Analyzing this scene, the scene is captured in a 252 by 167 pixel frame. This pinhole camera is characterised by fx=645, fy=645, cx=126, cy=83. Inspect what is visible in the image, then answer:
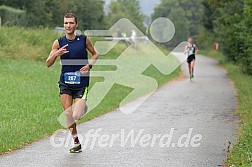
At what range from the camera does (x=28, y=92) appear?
61.7ft

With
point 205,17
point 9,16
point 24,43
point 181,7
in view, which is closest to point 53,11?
point 9,16

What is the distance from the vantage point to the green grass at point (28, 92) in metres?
12.2

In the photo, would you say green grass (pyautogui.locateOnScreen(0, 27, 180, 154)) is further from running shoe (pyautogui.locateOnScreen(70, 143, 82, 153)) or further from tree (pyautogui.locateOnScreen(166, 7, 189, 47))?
tree (pyautogui.locateOnScreen(166, 7, 189, 47))

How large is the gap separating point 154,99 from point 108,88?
116 inches

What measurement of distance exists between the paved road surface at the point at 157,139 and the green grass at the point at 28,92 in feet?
1.70

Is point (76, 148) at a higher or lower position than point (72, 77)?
lower

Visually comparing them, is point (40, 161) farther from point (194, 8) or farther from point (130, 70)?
point (194, 8)

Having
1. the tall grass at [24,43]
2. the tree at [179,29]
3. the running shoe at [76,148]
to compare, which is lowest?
the tree at [179,29]

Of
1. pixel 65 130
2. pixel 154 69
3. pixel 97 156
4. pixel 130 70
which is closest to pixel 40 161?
pixel 97 156

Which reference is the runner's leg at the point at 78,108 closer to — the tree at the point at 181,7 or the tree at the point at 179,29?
the tree at the point at 179,29

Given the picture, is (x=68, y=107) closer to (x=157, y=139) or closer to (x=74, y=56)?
(x=74, y=56)

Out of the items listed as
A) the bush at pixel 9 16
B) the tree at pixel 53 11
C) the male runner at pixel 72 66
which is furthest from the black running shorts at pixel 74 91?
the tree at pixel 53 11

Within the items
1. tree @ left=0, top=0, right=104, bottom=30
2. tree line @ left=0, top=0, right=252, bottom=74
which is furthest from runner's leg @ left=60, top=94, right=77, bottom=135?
tree @ left=0, top=0, right=104, bottom=30

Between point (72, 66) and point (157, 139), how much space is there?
8.01 feet
